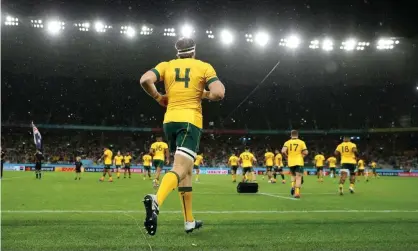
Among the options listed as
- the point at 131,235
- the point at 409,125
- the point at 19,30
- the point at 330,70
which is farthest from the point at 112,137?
the point at 131,235

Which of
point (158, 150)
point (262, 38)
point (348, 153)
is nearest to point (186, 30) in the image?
point (262, 38)

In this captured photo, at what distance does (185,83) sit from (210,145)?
48801mm

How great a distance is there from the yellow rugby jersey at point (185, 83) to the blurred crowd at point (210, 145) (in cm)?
4387

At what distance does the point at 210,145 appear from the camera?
5369 cm

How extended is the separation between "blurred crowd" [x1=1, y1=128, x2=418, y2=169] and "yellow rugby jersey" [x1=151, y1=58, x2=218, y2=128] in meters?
43.9

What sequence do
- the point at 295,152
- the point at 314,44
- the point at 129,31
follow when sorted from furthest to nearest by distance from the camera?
the point at 314,44
the point at 129,31
the point at 295,152

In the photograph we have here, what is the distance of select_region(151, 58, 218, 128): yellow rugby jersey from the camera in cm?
497

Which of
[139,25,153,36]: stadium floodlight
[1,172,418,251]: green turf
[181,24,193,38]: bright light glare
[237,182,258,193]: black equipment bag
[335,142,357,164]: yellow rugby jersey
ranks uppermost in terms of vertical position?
[139,25,153,36]: stadium floodlight

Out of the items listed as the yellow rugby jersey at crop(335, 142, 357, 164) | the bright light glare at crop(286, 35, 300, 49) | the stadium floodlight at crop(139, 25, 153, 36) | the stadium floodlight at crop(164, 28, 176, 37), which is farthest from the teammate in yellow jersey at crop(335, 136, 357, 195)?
the stadium floodlight at crop(139, 25, 153, 36)

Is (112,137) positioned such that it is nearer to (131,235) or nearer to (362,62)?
(362,62)

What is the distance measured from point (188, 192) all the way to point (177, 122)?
3.76ft

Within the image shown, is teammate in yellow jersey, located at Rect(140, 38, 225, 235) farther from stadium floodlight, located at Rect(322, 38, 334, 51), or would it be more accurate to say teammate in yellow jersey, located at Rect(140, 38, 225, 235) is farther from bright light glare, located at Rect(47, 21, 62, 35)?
stadium floodlight, located at Rect(322, 38, 334, 51)

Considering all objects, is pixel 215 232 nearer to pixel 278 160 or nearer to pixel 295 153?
pixel 295 153

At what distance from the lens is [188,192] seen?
18.1ft
